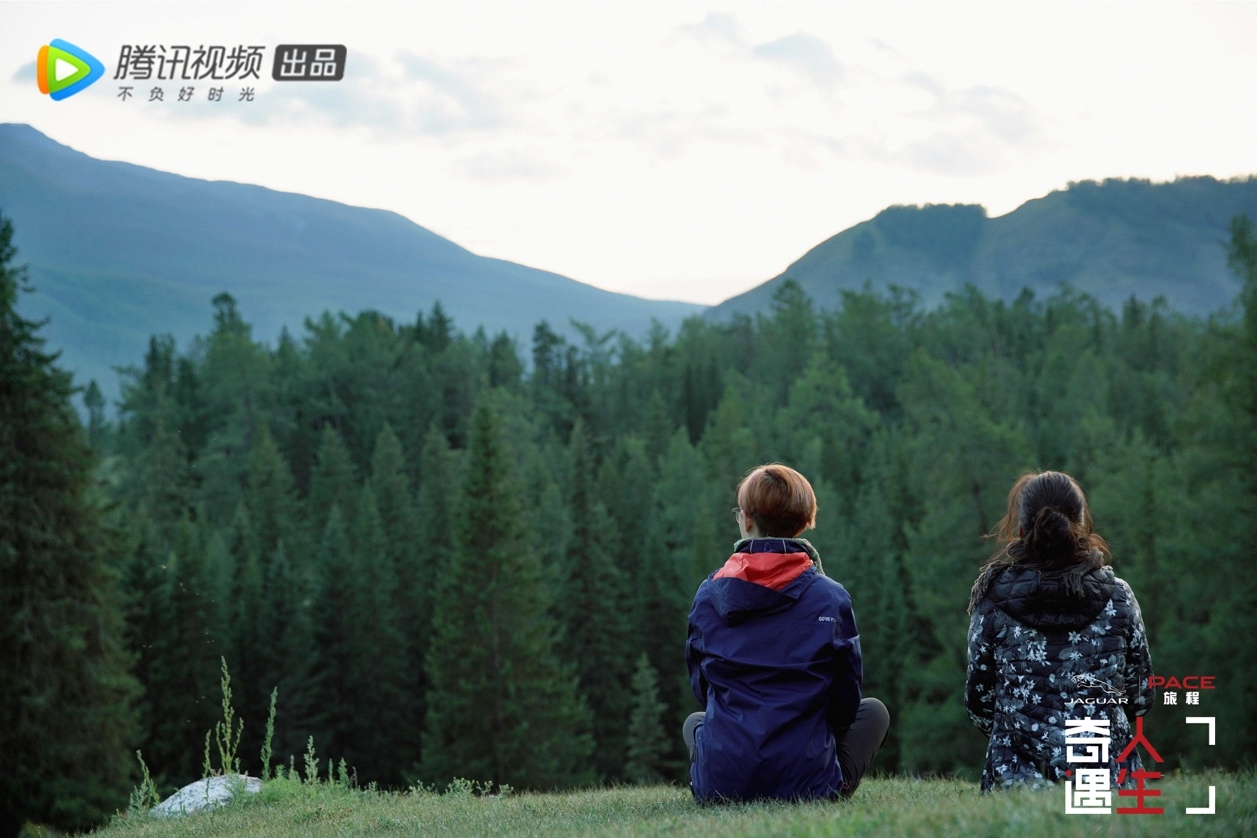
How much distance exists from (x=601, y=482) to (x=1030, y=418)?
33483 millimetres

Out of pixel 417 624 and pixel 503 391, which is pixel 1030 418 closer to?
pixel 503 391

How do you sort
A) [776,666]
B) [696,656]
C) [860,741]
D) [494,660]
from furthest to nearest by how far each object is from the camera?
[494,660] → [860,741] → [696,656] → [776,666]

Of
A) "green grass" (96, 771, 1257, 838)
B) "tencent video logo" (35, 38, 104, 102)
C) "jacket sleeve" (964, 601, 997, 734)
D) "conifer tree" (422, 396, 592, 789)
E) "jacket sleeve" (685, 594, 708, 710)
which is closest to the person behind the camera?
"green grass" (96, 771, 1257, 838)

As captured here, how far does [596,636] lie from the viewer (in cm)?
5391

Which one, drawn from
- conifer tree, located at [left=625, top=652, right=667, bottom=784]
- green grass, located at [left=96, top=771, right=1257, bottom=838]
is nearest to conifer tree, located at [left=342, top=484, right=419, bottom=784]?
conifer tree, located at [left=625, top=652, right=667, bottom=784]

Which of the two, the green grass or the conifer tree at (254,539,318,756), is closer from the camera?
the green grass

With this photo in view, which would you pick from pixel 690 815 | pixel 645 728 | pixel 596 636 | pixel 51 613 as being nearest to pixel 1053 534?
pixel 690 815

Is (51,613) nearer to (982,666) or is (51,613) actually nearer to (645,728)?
(645,728)

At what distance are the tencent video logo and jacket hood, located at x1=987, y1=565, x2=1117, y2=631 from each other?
14.2 m

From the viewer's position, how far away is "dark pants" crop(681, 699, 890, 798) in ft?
18.9

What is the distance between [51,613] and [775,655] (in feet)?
90.6

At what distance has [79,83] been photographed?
15000mm

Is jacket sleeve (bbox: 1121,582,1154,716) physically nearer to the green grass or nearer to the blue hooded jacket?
the green grass

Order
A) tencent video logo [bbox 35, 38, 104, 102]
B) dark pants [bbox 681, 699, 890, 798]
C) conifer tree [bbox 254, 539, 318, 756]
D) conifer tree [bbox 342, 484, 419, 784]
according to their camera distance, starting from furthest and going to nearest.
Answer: conifer tree [bbox 342, 484, 419, 784] < conifer tree [bbox 254, 539, 318, 756] < tencent video logo [bbox 35, 38, 104, 102] < dark pants [bbox 681, 699, 890, 798]
